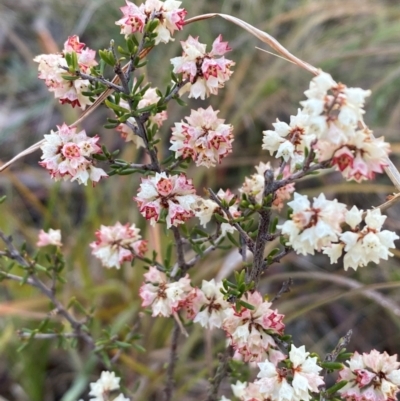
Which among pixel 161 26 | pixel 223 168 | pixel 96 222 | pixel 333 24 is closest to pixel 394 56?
pixel 333 24

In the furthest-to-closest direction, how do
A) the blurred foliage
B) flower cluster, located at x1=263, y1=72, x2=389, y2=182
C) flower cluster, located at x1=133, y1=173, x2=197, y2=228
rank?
1. the blurred foliage
2. flower cluster, located at x1=133, y1=173, x2=197, y2=228
3. flower cluster, located at x1=263, y1=72, x2=389, y2=182

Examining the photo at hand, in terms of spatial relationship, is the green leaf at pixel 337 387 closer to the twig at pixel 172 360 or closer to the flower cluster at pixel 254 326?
the flower cluster at pixel 254 326

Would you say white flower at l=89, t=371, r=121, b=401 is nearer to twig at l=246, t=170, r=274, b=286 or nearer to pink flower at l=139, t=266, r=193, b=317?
pink flower at l=139, t=266, r=193, b=317

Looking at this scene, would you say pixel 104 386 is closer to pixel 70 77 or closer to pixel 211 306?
pixel 211 306

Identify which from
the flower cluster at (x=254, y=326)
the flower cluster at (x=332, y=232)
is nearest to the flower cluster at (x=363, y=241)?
the flower cluster at (x=332, y=232)

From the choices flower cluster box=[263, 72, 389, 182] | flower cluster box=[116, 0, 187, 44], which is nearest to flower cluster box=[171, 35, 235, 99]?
flower cluster box=[116, 0, 187, 44]

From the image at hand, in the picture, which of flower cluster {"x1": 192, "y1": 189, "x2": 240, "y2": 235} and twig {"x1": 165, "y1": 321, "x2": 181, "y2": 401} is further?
twig {"x1": 165, "y1": 321, "x2": 181, "y2": 401}

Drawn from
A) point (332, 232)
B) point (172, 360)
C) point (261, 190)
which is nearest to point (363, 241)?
point (332, 232)
